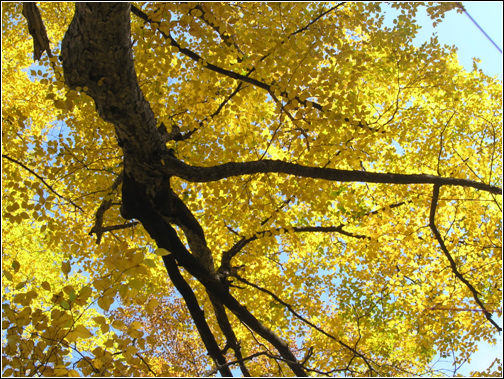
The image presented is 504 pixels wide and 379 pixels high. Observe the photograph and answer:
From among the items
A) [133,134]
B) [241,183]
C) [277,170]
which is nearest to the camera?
[133,134]

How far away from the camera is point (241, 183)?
5.45 meters

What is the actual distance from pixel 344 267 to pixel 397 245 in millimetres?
3447

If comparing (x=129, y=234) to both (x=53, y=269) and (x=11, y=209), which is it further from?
(x=53, y=269)

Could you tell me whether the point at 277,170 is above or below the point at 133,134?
below

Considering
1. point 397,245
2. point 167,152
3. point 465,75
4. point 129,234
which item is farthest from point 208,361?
point 465,75

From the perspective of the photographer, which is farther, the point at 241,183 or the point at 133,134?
the point at 241,183

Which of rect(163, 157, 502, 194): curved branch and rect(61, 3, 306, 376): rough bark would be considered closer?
rect(61, 3, 306, 376): rough bark

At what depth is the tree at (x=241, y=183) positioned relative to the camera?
3.12 meters

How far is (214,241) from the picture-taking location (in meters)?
7.02

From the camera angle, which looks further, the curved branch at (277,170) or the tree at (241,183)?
the curved branch at (277,170)

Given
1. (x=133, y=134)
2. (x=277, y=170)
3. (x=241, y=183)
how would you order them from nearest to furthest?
(x=133, y=134), (x=277, y=170), (x=241, y=183)

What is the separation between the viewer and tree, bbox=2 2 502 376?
10.2ft

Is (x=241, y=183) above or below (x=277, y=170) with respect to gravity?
above

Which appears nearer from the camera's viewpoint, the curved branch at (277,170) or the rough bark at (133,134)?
the rough bark at (133,134)
